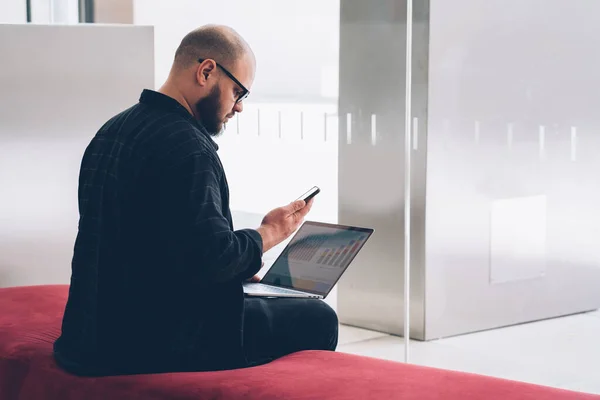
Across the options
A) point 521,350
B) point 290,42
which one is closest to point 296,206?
point 521,350

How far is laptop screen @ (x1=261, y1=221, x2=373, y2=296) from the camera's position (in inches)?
83.2

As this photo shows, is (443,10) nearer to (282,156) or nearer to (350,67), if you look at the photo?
(350,67)

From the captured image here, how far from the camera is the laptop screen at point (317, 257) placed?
2.11 meters

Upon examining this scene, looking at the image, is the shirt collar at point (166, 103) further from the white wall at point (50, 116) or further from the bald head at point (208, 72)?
the white wall at point (50, 116)

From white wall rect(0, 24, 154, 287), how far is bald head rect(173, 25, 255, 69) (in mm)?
1493

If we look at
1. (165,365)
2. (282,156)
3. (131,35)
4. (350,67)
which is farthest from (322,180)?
(165,365)

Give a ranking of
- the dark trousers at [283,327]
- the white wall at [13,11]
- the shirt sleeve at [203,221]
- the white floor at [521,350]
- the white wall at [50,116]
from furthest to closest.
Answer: the white wall at [13,11], the white wall at [50,116], the white floor at [521,350], the dark trousers at [283,327], the shirt sleeve at [203,221]

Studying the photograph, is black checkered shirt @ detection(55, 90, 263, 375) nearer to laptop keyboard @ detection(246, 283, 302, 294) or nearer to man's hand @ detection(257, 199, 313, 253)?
man's hand @ detection(257, 199, 313, 253)

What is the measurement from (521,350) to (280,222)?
1652 mm

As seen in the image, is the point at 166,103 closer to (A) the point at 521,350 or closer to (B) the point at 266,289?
(B) the point at 266,289

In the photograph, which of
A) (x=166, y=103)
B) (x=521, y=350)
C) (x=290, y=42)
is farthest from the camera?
(x=290, y=42)

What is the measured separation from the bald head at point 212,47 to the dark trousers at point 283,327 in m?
0.57

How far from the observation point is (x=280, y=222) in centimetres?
203

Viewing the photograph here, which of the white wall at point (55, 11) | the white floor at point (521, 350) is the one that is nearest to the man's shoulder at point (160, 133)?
the white floor at point (521, 350)
